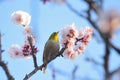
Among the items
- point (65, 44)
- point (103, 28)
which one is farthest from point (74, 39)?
point (103, 28)

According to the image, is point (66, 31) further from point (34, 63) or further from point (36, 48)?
point (34, 63)

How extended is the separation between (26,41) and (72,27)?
40 cm

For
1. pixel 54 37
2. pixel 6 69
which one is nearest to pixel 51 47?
pixel 54 37

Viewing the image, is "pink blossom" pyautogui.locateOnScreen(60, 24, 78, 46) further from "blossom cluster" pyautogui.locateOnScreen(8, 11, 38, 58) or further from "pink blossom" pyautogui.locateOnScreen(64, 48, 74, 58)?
"blossom cluster" pyautogui.locateOnScreen(8, 11, 38, 58)

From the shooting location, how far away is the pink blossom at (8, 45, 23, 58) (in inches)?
125

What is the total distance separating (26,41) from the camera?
3053 millimetres

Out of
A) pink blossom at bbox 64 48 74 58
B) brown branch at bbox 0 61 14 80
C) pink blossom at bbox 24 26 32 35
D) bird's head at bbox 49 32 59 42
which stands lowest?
pink blossom at bbox 64 48 74 58

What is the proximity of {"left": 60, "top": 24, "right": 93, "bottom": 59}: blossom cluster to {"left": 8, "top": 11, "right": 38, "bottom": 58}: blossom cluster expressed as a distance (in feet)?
0.95

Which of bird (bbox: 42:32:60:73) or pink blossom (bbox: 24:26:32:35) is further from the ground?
pink blossom (bbox: 24:26:32:35)

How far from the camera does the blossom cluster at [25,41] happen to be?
2832 millimetres

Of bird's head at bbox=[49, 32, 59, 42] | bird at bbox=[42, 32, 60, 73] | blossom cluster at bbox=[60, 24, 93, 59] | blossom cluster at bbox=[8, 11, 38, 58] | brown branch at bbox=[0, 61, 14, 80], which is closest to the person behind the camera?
brown branch at bbox=[0, 61, 14, 80]

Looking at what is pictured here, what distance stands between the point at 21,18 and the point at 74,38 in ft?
1.56

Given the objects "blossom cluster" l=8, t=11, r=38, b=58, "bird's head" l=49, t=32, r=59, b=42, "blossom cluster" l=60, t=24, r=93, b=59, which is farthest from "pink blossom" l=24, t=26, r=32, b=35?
"bird's head" l=49, t=32, r=59, b=42

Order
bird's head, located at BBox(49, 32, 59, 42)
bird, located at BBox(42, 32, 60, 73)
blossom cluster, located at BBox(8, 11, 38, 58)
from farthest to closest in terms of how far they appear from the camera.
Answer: bird's head, located at BBox(49, 32, 59, 42), bird, located at BBox(42, 32, 60, 73), blossom cluster, located at BBox(8, 11, 38, 58)
